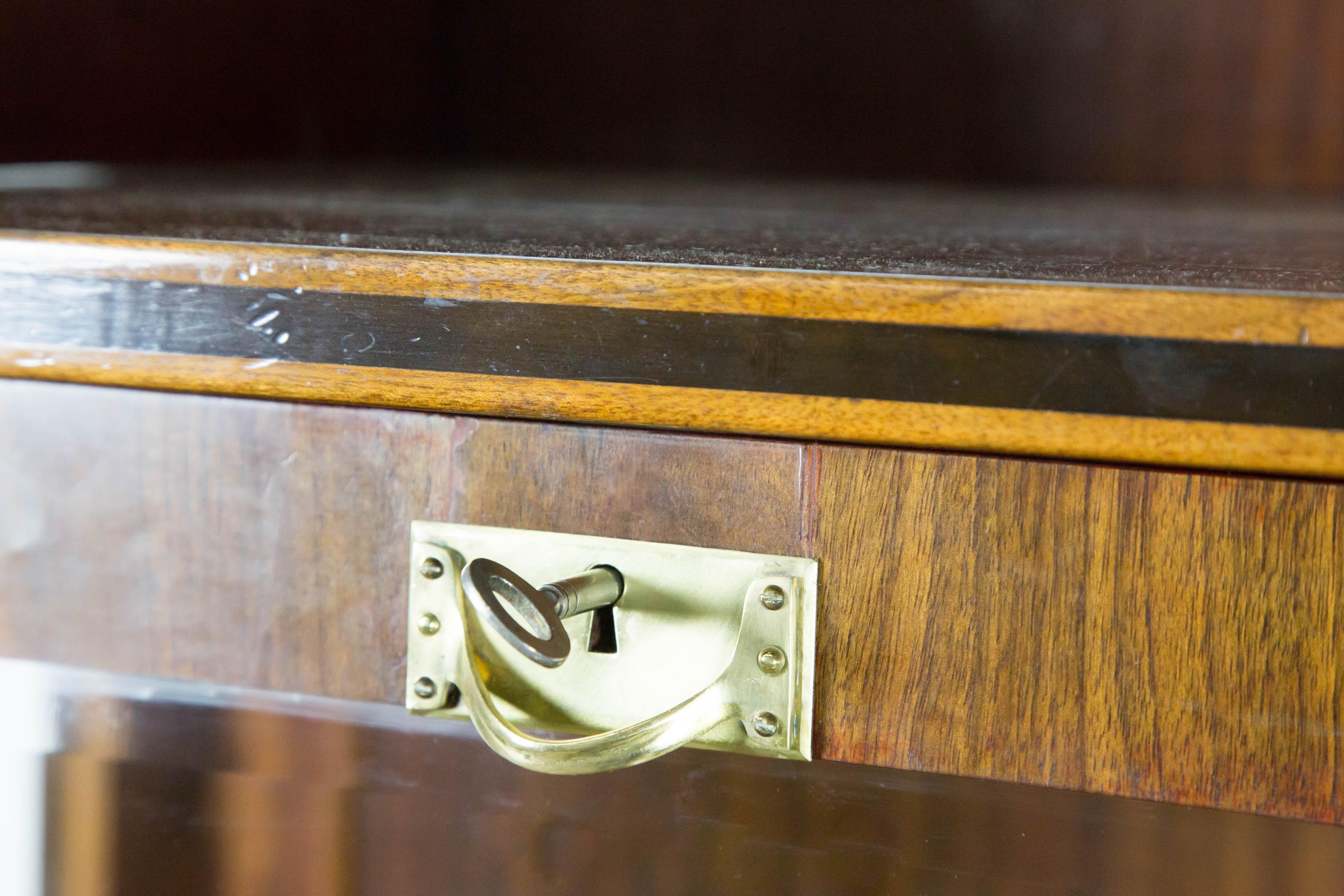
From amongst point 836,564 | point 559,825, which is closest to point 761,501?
point 836,564

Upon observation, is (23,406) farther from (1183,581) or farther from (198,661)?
(1183,581)

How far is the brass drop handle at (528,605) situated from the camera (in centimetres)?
26

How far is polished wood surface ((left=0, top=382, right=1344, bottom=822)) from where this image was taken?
0.88 feet

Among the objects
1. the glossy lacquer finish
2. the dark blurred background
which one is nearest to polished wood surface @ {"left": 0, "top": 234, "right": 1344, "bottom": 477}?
the glossy lacquer finish

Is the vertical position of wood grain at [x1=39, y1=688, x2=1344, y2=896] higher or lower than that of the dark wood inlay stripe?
lower

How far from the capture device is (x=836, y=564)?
0.96 ft

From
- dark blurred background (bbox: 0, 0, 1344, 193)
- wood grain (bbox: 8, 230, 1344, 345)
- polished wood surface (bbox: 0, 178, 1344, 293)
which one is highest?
dark blurred background (bbox: 0, 0, 1344, 193)

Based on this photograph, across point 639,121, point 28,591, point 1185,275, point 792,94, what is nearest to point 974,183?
point 792,94

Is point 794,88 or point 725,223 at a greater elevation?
point 794,88

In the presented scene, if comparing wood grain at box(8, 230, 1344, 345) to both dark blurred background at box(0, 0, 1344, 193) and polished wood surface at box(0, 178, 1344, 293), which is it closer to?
polished wood surface at box(0, 178, 1344, 293)

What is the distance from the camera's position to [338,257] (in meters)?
0.31

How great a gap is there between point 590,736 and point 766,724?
49mm

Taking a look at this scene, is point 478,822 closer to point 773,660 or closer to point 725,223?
point 773,660

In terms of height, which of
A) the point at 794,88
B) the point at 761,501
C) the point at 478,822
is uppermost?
the point at 794,88
